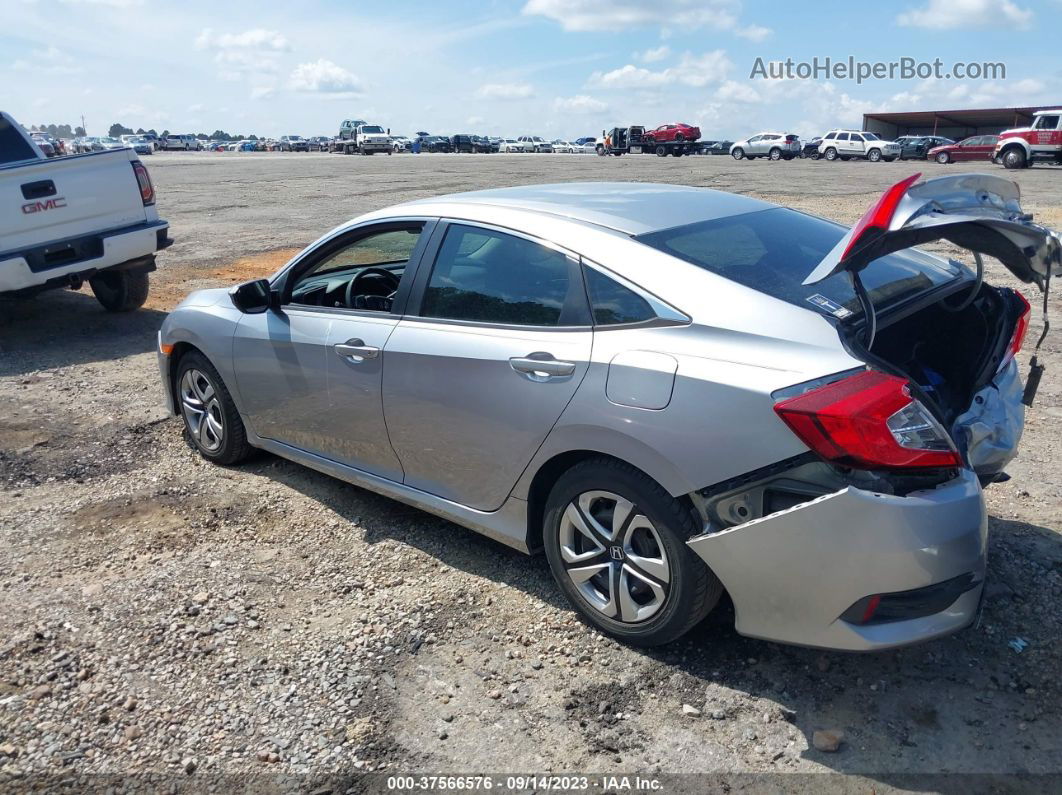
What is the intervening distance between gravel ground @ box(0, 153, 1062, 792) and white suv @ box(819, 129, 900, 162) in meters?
47.2

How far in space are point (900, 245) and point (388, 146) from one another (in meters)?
63.3

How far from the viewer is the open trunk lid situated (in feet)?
8.82

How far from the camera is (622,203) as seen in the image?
12.5ft

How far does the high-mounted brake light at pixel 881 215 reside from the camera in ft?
8.73

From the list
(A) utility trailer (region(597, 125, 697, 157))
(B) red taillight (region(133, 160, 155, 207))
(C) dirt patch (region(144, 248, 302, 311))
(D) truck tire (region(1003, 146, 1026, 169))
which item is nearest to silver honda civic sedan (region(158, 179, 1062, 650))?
(B) red taillight (region(133, 160, 155, 207))

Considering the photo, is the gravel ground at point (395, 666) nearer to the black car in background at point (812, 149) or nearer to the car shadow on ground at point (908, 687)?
the car shadow on ground at point (908, 687)

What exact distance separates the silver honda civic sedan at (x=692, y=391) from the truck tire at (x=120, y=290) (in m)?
5.48

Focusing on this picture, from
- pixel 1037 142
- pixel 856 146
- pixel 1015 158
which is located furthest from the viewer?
pixel 856 146

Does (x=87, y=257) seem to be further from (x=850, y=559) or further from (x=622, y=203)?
(x=850, y=559)

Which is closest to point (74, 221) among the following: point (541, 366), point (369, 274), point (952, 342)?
point (369, 274)

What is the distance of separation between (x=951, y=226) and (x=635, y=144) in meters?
61.0

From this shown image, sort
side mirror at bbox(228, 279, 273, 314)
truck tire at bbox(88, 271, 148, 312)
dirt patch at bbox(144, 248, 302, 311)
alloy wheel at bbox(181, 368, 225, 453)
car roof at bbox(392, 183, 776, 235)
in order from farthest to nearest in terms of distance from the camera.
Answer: dirt patch at bbox(144, 248, 302, 311), truck tire at bbox(88, 271, 148, 312), alloy wheel at bbox(181, 368, 225, 453), side mirror at bbox(228, 279, 273, 314), car roof at bbox(392, 183, 776, 235)

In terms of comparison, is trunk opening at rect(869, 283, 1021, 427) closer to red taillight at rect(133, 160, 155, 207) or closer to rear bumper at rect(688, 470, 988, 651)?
rear bumper at rect(688, 470, 988, 651)

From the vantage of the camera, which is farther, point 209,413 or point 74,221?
point 74,221
